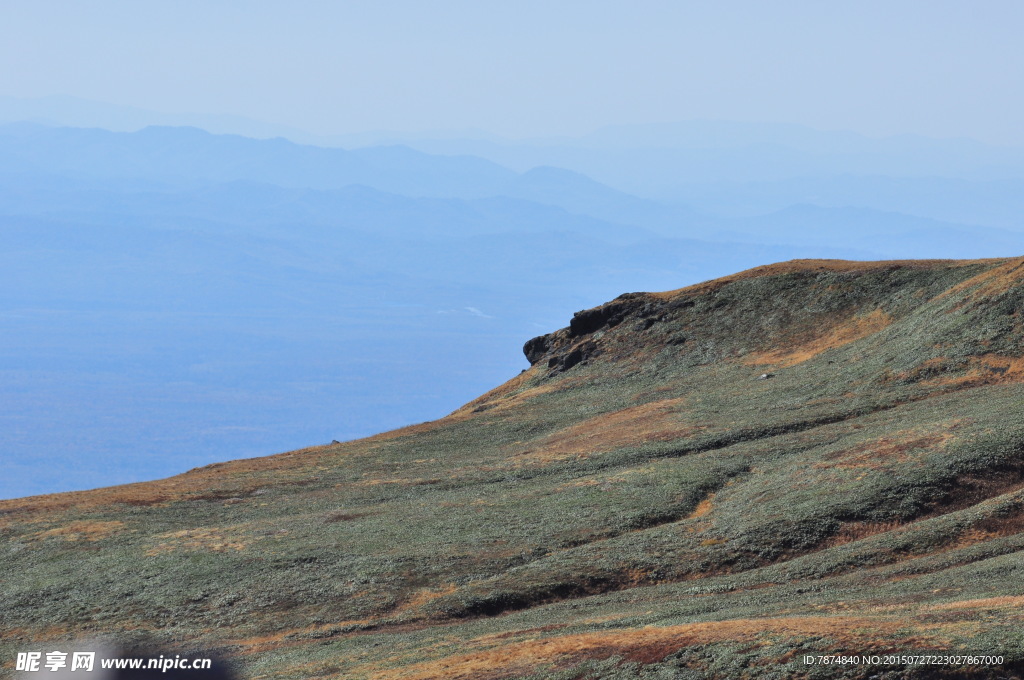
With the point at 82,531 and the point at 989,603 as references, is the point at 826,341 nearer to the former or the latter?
the point at 989,603

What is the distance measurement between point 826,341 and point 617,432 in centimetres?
2304

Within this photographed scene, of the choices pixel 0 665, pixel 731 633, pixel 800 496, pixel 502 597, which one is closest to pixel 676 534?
pixel 800 496

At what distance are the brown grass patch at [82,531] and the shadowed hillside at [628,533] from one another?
0.23 m

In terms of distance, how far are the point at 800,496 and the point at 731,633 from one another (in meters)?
20.0

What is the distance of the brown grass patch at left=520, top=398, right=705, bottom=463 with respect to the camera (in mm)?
60156

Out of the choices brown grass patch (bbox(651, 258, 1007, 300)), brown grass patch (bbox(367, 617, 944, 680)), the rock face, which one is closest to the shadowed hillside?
brown grass patch (bbox(367, 617, 944, 680))

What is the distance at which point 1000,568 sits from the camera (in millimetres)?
30688

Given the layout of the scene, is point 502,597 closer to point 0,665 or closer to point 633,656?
point 633,656

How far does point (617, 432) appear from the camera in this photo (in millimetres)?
63781

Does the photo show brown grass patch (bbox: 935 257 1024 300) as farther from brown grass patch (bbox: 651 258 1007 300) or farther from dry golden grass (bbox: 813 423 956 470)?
dry golden grass (bbox: 813 423 956 470)

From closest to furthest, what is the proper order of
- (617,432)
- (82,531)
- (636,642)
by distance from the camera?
1. (636,642)
2. (82,531)
3. (617,432)

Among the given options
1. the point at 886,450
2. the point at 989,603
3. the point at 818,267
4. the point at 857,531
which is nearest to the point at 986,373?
the point at 886,450

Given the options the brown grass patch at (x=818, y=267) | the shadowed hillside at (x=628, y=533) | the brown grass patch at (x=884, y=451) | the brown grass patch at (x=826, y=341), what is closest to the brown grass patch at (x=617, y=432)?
the shadowed hillside at (x=628, y=533)

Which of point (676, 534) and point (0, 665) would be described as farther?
point (676, 534)
